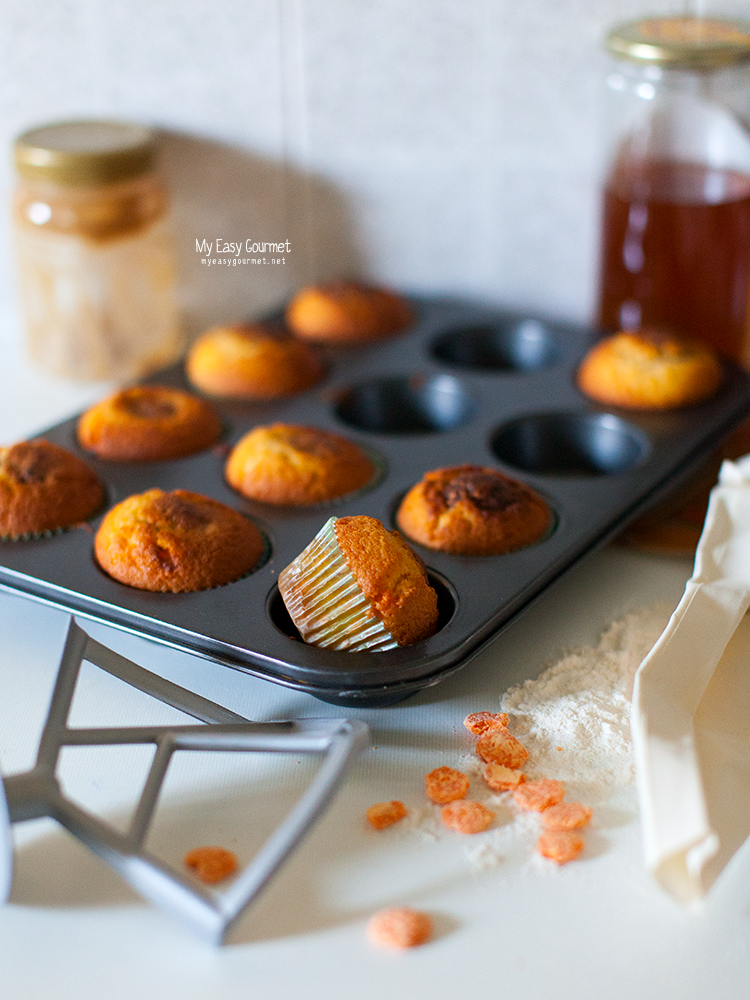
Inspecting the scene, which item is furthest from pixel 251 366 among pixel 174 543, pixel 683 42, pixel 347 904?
pixel 347 904

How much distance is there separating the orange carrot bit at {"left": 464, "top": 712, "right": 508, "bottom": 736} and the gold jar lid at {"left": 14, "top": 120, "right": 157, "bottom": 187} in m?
0.94

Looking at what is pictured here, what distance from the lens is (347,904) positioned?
0.76m

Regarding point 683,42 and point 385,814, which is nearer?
point 385,814

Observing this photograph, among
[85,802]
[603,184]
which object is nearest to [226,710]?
[85,802]

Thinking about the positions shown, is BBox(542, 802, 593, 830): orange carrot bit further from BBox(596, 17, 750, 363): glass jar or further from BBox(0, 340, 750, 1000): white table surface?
BBox(596, 17, 750, 363): glass jar

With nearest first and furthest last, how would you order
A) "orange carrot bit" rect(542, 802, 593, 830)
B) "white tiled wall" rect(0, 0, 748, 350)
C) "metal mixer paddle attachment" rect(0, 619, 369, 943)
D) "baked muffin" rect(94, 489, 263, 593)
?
"metal mixer paddle attachment" rect(0, 619, 369, 943)
"orange carrot bit" rect(542, 802, 593, 830)
"baked muffin" rect(94, 489, 263, 593)
"white tiled wall" rect(0, 0, 748, 350)

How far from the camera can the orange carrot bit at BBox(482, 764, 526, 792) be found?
854 mm

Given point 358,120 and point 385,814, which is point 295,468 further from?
point 358,120

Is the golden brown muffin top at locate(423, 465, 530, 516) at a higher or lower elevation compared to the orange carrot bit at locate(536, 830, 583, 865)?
higher

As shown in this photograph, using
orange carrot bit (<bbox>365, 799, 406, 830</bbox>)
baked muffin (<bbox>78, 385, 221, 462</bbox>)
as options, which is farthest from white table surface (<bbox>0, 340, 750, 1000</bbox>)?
baked muffin (<bbox>78, 385, 221, 462</bbox>)

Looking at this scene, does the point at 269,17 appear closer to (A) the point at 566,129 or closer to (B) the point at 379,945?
(A) the point at 566,129

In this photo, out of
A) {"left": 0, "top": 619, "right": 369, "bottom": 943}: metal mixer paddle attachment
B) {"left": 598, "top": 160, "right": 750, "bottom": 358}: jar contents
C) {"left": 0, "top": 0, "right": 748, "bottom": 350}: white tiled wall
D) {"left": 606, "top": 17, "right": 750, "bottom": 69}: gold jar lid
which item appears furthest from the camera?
{"left": 0, "top": 0, "right": 748, "bottom": 350}: white tiled wall

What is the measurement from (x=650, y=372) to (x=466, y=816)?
0.70m

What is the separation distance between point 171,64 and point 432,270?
505 mm
